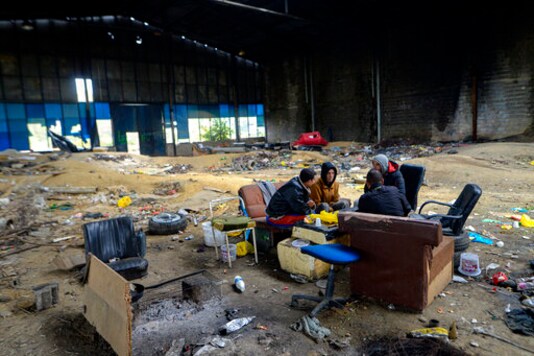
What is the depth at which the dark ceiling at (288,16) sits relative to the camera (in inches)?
594

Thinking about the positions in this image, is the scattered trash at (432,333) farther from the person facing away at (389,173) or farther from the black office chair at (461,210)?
the person facing away at (389,173)

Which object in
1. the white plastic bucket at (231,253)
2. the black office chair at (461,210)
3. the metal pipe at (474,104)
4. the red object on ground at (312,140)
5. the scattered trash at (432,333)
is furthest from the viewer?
the red object on ground at (312,140)

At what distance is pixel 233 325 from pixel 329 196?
3175mm

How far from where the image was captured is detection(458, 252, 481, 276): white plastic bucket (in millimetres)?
4258

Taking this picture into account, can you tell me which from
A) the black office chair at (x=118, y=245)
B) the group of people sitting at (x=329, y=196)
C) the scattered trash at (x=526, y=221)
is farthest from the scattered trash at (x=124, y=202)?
the scattered trash at (x=526, y=221)

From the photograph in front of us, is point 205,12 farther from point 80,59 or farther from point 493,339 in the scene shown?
point 493,339

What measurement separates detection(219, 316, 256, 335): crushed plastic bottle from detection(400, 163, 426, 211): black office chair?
12.2ft

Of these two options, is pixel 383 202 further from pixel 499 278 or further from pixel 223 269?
pixel 223 269

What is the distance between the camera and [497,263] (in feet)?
15.0

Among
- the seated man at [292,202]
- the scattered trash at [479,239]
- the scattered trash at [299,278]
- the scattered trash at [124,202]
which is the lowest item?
the scattered trash at [299,278]

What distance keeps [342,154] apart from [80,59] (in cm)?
1531

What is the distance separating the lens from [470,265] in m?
4.28

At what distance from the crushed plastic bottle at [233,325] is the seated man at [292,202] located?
1867mm

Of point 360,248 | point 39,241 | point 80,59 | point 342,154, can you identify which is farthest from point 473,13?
point 80,59
